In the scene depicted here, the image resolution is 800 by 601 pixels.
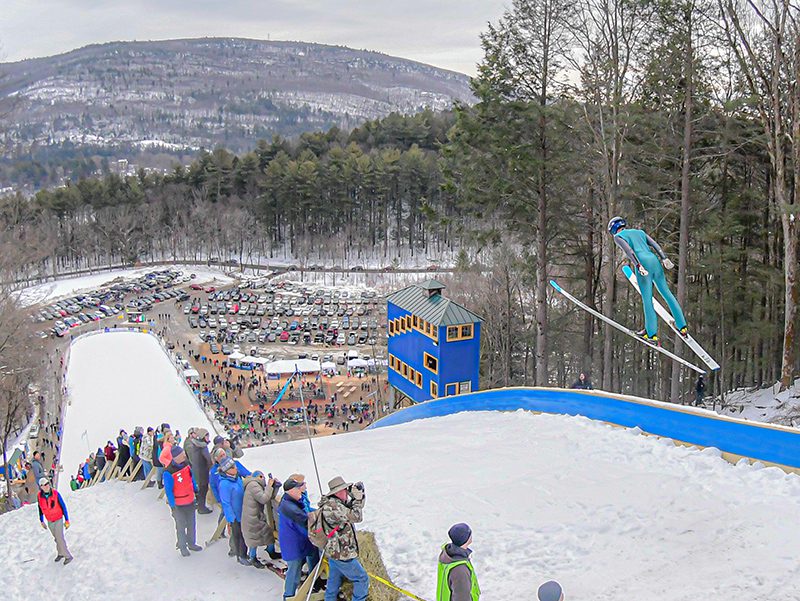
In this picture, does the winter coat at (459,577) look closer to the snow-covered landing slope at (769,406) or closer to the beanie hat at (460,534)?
the beanie hat at (460,534)

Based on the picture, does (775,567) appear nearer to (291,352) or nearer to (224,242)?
(291,352)

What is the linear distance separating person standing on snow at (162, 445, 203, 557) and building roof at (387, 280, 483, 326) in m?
12.8

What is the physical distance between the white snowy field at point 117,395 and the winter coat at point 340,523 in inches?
646

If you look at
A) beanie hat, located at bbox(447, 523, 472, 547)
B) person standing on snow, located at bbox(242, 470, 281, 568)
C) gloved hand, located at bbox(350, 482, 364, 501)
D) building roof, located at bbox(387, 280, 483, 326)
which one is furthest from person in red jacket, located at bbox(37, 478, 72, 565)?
building roof, located at bbox(387, 280, 483, 326)

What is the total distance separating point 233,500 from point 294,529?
1.25 meters

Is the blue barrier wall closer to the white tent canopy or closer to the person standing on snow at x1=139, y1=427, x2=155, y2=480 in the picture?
the person standing on snow at x1=139, y1=427, x2=155, y2=480

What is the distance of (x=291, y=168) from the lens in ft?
219

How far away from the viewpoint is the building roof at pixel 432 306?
2000 cm

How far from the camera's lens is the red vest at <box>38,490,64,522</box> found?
7.79 m

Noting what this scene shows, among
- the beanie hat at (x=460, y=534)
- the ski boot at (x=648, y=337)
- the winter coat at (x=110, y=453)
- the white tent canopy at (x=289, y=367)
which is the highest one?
the ski boot at (x=648, y=337)

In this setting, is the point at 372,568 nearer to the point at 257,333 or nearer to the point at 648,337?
the point at 648,337

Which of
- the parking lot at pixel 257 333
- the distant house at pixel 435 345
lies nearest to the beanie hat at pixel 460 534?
the distant house at pixel 435 345

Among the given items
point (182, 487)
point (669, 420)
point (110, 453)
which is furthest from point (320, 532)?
point (110, 453)

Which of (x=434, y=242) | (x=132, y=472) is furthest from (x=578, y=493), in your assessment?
(x=434, y=242)
